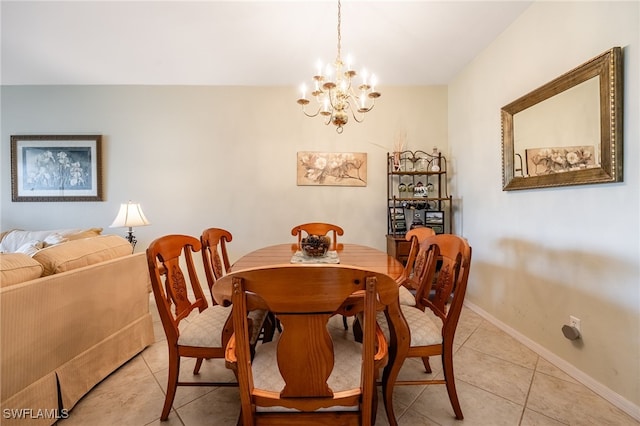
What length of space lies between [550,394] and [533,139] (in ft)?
5.73

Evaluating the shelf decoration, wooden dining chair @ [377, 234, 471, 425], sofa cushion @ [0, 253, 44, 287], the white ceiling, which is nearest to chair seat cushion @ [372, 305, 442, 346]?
wooden dining chair @ [377, 234, 471, 425]

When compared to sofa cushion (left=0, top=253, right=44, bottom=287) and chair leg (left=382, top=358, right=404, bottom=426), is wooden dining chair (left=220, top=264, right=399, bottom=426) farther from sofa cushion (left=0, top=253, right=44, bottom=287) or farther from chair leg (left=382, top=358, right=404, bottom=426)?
sofa cushion (left=0, top=253, right=44, bottom=287)

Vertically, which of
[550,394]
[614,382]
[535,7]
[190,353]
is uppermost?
[535,7]

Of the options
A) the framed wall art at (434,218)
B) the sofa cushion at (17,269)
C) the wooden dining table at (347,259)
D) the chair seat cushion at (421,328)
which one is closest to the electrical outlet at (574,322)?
the chair seat cushion at (421,328)

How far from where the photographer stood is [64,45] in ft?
7.89

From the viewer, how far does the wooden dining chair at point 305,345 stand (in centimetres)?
70

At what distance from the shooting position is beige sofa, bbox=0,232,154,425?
1.13m

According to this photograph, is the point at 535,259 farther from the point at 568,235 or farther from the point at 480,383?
the point at 480,383

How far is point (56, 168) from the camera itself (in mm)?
3129

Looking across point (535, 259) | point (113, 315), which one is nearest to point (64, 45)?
point (113, 315)

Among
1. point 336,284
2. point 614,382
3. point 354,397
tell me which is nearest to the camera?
point 336,284

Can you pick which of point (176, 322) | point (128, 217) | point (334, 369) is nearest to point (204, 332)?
point (176, 322)

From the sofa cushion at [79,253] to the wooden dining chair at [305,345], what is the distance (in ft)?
4.06

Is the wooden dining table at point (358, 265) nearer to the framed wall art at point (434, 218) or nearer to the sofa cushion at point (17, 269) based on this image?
the sofa cushion at point (17, 269)
